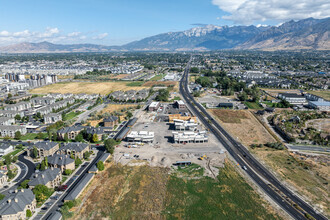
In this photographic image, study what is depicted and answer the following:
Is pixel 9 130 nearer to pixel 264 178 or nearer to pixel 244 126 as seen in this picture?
pixel 264 178

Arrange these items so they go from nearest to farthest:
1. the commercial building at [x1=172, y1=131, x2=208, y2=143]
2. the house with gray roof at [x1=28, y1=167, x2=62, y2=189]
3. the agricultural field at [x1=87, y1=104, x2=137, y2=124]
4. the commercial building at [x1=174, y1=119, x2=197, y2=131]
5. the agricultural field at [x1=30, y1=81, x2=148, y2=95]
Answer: the house with gray roof at [x1=28, y1=167, x2=62, y2=189]
the commercial building at [x1=172, y1=131, x2=208, y2=143]
the commercial building at [x1=174, y1=119, x2=197, y2=131]
the agricultural field at [x1=87, y1=104, x2=137, y2=124]
the agricultural field at [x1=30, y1=81, x2=148, y2=95]

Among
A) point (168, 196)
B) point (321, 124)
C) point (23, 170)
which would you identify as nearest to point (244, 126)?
point (321, 124)

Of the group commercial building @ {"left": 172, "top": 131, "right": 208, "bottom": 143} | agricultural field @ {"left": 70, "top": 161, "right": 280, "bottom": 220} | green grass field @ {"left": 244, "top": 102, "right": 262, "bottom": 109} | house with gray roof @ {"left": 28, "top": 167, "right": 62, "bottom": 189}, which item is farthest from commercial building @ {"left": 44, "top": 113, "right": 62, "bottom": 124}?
green grass field @ {"left": 244, "top": 102, "right": 262, "bottom": 109}

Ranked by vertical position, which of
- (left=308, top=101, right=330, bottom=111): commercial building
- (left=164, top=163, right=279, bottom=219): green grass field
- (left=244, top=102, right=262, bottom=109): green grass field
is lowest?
(left=164, top=163, right=279, bottom=219): green grass field

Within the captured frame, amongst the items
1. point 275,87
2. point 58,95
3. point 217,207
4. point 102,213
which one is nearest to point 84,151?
point 102,213

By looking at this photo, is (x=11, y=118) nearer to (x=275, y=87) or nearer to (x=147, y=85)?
(x=147, y=85)

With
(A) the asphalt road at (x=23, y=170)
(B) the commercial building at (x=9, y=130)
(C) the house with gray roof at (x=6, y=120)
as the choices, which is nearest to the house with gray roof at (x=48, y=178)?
(A) the asphalt road at (x=23, y=170)

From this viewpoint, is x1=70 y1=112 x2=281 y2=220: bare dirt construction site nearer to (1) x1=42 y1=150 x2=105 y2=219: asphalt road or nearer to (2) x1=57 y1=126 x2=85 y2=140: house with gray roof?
(1) x1=42 y1=150 x2=105 y2=219: asphalt road
